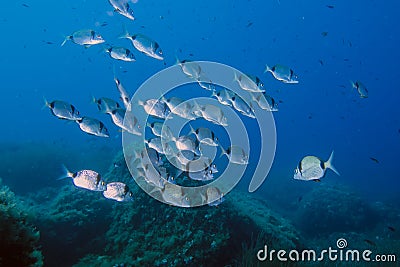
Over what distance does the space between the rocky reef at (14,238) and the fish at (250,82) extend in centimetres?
510

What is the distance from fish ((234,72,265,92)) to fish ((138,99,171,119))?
5.64 ft

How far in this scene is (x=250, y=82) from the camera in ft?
21.2

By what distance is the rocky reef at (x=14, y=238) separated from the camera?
5129mm

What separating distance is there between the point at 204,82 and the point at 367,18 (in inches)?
4562

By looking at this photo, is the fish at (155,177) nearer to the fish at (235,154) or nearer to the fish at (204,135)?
the fish at (204,135)

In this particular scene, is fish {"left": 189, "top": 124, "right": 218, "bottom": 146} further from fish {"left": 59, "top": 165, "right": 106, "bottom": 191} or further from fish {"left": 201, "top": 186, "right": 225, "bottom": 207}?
fish {"left": 59, "top": 165, "right": 106, "bottom": 191}

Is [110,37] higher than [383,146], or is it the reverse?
→ [110,37]

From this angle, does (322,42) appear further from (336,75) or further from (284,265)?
(284,265)

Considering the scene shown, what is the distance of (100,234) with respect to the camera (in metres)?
8.17

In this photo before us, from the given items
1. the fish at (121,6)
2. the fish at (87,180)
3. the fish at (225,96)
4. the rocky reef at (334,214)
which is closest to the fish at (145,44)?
the fish at (121,6)

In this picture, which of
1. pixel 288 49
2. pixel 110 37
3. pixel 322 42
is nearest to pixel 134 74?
pixel 110 37

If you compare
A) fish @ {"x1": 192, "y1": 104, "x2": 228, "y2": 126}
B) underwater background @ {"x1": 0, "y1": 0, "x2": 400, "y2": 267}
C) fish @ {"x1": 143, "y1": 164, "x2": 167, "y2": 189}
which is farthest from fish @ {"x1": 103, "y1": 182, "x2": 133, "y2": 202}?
fish @ {"x1": 192, "y1": 104, "x2": 228, "y2": 126}

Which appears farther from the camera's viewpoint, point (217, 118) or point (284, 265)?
point (217, 118)

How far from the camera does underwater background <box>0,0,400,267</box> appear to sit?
23.3ft
